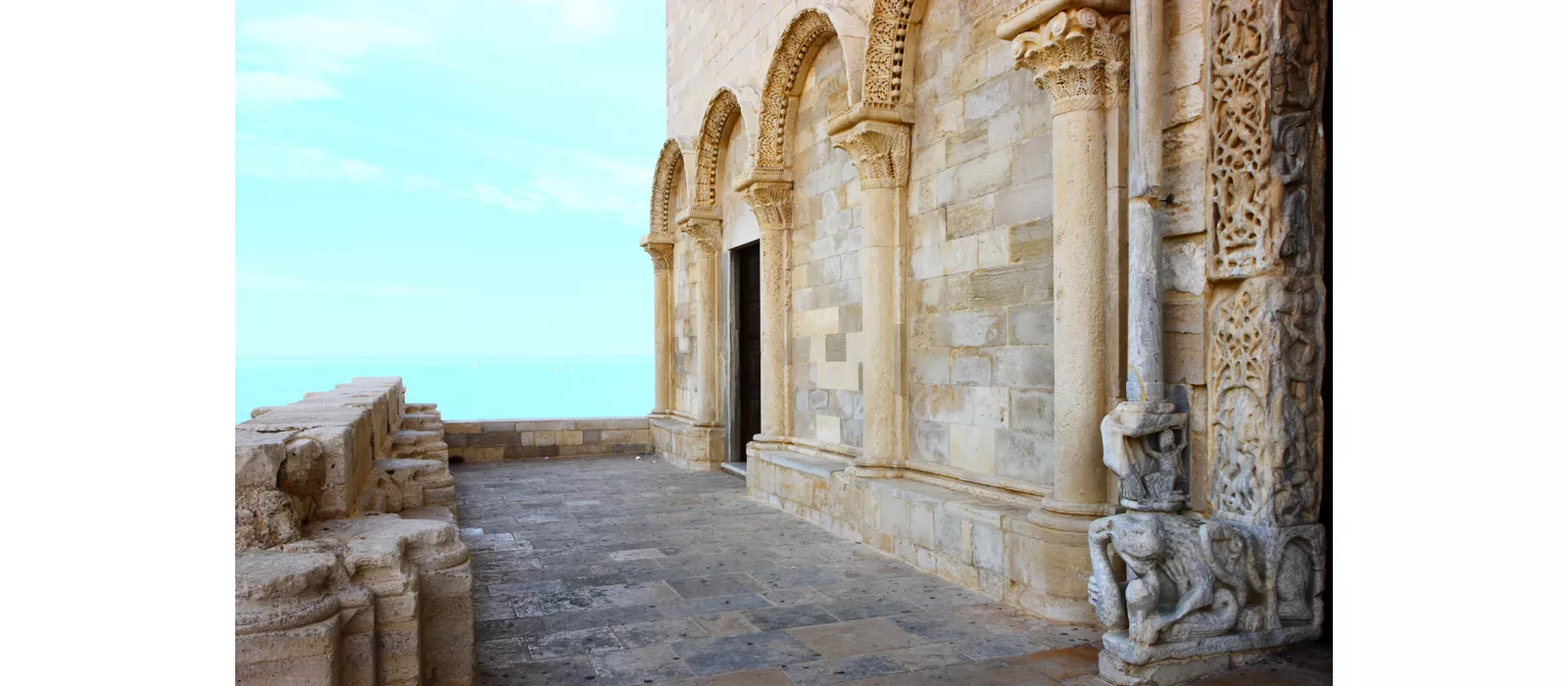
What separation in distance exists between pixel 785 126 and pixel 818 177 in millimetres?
673

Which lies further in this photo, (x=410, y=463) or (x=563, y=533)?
(x=563, y=533)

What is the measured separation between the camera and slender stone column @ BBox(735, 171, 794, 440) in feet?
26.9

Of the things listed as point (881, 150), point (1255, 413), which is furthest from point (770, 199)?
point (1255, 413)

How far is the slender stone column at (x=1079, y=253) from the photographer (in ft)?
14.5

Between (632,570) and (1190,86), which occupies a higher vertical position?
(1190,86)

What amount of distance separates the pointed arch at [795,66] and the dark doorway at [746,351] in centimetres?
209

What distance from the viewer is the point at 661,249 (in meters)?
12.2

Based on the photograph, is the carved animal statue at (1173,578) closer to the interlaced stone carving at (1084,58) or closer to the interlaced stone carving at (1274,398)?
the interlaced stone carving at (1274,398)

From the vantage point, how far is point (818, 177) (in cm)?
771

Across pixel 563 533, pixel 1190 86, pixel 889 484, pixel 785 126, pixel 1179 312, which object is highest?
pixel 785 126

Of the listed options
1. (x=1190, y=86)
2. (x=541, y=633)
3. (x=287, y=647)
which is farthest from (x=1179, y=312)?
(x=287, y=647)

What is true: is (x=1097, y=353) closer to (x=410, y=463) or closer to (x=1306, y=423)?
(x=1306, y=423)

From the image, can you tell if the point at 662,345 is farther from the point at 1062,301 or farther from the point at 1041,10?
the point at 1041,10

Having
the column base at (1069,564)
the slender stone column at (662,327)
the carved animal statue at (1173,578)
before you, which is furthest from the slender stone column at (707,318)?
the carved animal statue at (1173,578)
